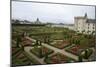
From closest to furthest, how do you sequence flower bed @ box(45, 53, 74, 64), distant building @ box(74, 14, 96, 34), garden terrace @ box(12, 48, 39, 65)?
garden terrace @ box(12, 48, 39, 65), flower bed @ box(45, 53, 74, 64), distant building @ box(74, 14, 96, 34)

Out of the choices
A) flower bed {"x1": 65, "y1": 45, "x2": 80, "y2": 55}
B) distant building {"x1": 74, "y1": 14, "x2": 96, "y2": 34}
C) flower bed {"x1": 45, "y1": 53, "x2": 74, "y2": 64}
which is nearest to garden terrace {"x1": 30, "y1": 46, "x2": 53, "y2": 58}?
flower bed {"x1": 45, "y1": 53, "x2": 74, "y2": 64}

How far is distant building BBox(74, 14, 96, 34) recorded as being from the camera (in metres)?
2.55

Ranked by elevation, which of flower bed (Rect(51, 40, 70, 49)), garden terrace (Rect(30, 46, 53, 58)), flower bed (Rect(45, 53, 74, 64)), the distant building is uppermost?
the distant building

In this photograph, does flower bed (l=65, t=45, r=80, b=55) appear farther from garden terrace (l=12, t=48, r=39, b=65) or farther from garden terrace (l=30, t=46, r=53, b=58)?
garden terrace (l=12, t=48, r=39, b=65)

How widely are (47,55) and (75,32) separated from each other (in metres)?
0.51

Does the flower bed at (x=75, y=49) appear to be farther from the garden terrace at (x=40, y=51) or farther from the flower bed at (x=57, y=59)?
the garden terrace at (x=40, y=51)

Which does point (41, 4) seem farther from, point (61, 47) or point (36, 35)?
point (61, 47)

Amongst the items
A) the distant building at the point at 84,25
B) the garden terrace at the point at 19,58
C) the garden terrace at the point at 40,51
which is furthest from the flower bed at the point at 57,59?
the distant building at the point at 84,25

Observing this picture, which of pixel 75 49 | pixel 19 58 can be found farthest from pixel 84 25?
pixel 19 58

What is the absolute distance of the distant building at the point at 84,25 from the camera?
2.55 metres

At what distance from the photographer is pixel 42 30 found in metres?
2.40

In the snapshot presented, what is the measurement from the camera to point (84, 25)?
2.58m

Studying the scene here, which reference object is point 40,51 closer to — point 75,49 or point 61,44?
point 61,44
